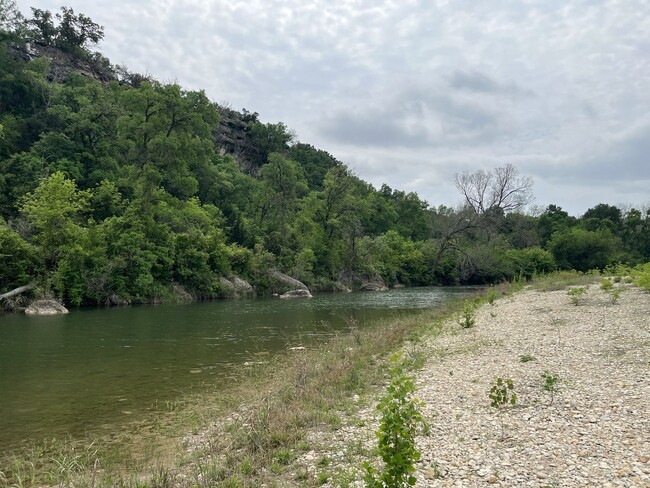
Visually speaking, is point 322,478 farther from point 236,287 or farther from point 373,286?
point 373,286

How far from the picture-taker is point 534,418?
8.36m

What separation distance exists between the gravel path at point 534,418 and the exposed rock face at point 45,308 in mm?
29006

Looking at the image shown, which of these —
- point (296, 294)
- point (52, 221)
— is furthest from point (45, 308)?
point (296, 294)

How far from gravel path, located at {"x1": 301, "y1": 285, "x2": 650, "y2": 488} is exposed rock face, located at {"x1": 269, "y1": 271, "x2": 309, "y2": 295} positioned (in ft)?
136

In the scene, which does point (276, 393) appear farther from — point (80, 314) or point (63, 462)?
point (80, 314)

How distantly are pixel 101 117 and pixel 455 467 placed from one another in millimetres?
66224

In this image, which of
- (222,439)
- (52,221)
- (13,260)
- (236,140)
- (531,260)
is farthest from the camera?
(236,140)

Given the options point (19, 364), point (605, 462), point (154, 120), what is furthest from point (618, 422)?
point (154, 120)

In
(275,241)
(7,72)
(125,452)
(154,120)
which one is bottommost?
(125,452)

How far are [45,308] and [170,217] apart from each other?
19915mm

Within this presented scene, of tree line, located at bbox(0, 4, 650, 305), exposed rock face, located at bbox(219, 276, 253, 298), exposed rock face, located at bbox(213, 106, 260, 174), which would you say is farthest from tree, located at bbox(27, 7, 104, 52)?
exposed rock face, located at bbox(219, 276, 253, 298)

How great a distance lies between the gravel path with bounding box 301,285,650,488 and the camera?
6316mm

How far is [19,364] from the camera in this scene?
16.0 metres

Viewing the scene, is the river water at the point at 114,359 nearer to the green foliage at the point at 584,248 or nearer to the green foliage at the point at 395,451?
the green foliage at the point at 395,451
